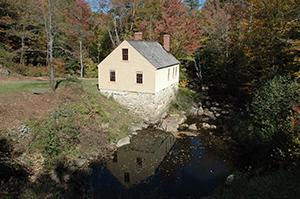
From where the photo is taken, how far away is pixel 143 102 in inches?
958

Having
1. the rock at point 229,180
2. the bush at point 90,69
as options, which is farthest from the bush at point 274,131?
the bush at point 90,69

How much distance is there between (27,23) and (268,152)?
28.6 meters

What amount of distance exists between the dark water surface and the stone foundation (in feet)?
11.5

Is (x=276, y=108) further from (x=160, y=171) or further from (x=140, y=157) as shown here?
(x=140, y=157)

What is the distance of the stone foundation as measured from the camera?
79.3 feet

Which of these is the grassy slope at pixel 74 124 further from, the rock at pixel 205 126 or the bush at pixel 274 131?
the bush at pixel 274 131

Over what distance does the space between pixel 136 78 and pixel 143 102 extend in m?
2.16

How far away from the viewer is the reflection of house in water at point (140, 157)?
52.5 feet

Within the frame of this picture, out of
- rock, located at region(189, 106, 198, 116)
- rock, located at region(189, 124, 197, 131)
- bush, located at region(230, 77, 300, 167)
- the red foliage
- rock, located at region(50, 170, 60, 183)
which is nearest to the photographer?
bush, located at region(230, 77, 300, 167)

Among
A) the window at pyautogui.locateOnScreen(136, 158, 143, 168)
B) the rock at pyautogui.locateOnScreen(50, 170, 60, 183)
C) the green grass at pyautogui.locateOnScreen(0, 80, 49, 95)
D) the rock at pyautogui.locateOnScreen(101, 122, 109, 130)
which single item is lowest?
the window at pyautogui.locateOnScreen(136, 158, 143, 168)

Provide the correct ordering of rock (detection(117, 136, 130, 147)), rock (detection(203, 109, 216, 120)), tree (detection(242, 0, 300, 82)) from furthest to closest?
rock (detection(203, 109, 216, 120)), rock (detection(117, 136, 130, 147)), tree (detection(242, 0, 300, 82))

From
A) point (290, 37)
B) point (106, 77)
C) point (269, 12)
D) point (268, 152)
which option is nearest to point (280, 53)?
point (290, 37)

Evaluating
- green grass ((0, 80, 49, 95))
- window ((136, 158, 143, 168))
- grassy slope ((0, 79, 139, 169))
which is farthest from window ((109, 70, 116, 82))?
window ((136, 158, 143, 168))

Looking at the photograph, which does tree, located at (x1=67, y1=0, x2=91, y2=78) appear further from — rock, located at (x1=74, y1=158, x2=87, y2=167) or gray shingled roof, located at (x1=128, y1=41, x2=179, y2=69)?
rock, located at (x1=74, y1=158, x2=87, y2=167)
